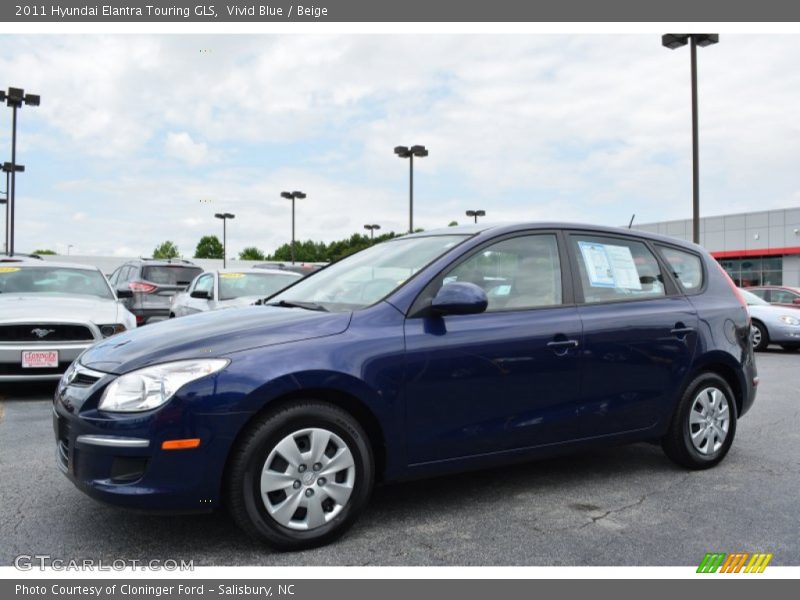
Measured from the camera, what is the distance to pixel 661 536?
11.9ft

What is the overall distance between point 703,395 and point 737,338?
538 millimetres

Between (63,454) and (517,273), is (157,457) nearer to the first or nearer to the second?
(63,454)

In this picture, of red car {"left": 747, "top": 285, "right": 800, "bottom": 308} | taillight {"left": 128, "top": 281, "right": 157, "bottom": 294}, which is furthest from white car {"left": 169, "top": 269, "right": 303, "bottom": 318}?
red car {"left": 747, "top": 285, "right": 800, "bottom": 308}

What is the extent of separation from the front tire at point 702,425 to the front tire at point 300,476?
232 cm

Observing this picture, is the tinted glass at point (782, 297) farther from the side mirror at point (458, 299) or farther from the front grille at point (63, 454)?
the front grille at point (63, 454)

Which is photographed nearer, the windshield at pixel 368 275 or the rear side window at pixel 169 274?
the windshield at pixel 368 275

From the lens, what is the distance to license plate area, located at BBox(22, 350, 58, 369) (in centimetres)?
706

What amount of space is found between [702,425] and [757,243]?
40.8 m

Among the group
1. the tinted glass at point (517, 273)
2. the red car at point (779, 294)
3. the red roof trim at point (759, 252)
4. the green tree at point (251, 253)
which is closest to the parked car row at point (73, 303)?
the tinted glass at point (517, 273)

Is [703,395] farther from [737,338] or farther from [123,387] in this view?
[123,387]

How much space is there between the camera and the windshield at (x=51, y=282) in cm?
886

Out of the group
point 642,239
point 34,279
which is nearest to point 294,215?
point 34,279

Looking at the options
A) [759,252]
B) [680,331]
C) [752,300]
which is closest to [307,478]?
[680,331]

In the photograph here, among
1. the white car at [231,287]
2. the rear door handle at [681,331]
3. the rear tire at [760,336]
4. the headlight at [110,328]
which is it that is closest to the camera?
the rear door handle at [681,331]
